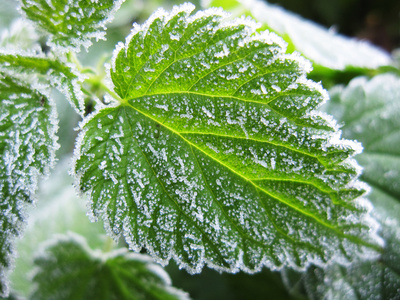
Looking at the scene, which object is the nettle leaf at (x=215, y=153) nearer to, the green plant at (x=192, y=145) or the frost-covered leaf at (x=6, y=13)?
the green plant at (x=192, y=145)

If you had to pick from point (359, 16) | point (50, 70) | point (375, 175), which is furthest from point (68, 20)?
point (359, 16)

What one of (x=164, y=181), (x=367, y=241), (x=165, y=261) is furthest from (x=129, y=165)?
(x=367, y=241)

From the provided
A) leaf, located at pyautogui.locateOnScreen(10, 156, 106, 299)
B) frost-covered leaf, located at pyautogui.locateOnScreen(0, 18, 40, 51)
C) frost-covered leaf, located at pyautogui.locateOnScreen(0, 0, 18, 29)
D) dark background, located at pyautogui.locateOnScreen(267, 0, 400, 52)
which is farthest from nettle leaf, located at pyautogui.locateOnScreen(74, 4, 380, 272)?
dark background, located at pyautogui.locateOnScreen(267, 0, 400, 52)

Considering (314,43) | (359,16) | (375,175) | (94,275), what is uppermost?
(359,16)

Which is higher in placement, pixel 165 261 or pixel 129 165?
pixel 129 165

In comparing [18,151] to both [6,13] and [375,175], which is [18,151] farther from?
[6,13]

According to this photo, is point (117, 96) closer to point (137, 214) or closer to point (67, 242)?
point (137, 214)
